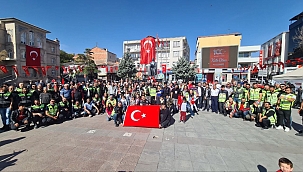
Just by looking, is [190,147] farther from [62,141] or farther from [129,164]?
[62,141]

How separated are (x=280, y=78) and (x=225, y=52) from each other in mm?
10459

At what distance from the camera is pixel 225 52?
2138 cm

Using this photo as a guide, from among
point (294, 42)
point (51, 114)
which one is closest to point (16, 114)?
point (51, 114)

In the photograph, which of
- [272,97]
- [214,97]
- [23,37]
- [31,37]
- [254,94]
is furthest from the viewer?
[31,37]

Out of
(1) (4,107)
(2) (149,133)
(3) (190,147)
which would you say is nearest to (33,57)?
(1) (4,107)

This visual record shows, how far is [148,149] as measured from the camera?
3893 millimetres

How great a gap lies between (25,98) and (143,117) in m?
5.49

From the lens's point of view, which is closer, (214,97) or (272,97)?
(272,97)

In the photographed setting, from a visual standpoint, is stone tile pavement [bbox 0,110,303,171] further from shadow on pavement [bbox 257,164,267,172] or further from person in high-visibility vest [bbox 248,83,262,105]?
person in high-visibility vest [bbox 248,83,262,105]

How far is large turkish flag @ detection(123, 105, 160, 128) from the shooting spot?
576cm

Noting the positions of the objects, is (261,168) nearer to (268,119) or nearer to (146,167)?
(146,167)

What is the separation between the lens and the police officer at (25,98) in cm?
599

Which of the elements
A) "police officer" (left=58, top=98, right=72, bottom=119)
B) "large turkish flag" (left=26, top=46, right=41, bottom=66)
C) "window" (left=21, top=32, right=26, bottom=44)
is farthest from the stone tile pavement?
"window" (left=21, top=32, right=26, bottom=44)

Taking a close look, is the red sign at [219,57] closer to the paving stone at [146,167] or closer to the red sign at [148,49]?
the red sign at [148,49]
